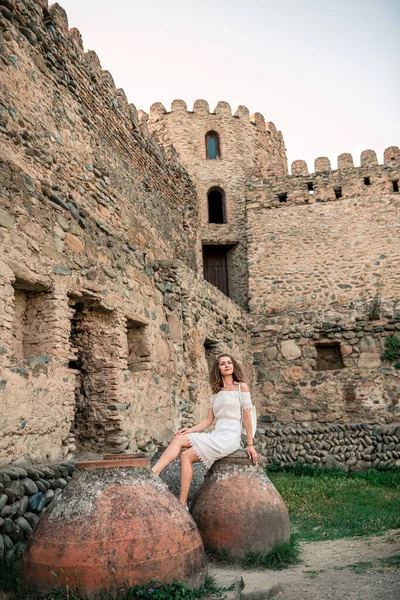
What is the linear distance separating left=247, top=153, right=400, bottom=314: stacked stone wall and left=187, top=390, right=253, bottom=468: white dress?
10242 millimetres

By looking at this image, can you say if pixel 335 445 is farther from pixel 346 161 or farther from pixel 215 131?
pixel 215 131

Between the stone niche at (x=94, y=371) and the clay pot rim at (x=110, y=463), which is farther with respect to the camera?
the stone niche at (x=94, y=371)

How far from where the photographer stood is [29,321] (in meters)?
5.15

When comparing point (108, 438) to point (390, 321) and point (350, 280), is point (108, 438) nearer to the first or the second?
point (390, 321)

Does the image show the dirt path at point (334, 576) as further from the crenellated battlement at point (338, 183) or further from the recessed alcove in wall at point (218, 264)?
the recessed alcove in wall at point (218, 264)

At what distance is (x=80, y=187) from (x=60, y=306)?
9.03ft

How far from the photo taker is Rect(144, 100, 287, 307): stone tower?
1781 centimetres

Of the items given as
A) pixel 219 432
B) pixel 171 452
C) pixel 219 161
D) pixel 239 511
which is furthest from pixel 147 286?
pixel 219 161

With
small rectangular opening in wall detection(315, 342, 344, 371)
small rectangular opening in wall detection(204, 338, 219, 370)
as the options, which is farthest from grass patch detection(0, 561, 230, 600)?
small rectangular opening in wall detection(315, 342, 344, 371)

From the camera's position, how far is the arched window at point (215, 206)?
1869 cm

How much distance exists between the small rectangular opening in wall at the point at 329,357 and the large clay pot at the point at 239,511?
765 cm

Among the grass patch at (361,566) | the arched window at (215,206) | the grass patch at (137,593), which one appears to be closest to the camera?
the grass patch at (137,593)

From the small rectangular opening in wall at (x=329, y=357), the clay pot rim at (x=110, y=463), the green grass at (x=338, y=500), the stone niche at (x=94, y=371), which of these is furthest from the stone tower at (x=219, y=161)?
the clay pot rim at (x=110, y=463)

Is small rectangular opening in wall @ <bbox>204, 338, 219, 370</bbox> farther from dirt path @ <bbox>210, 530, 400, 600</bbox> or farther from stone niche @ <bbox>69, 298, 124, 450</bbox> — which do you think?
dirt path @ <bbox>210, 530, 400, 600</bbox>
